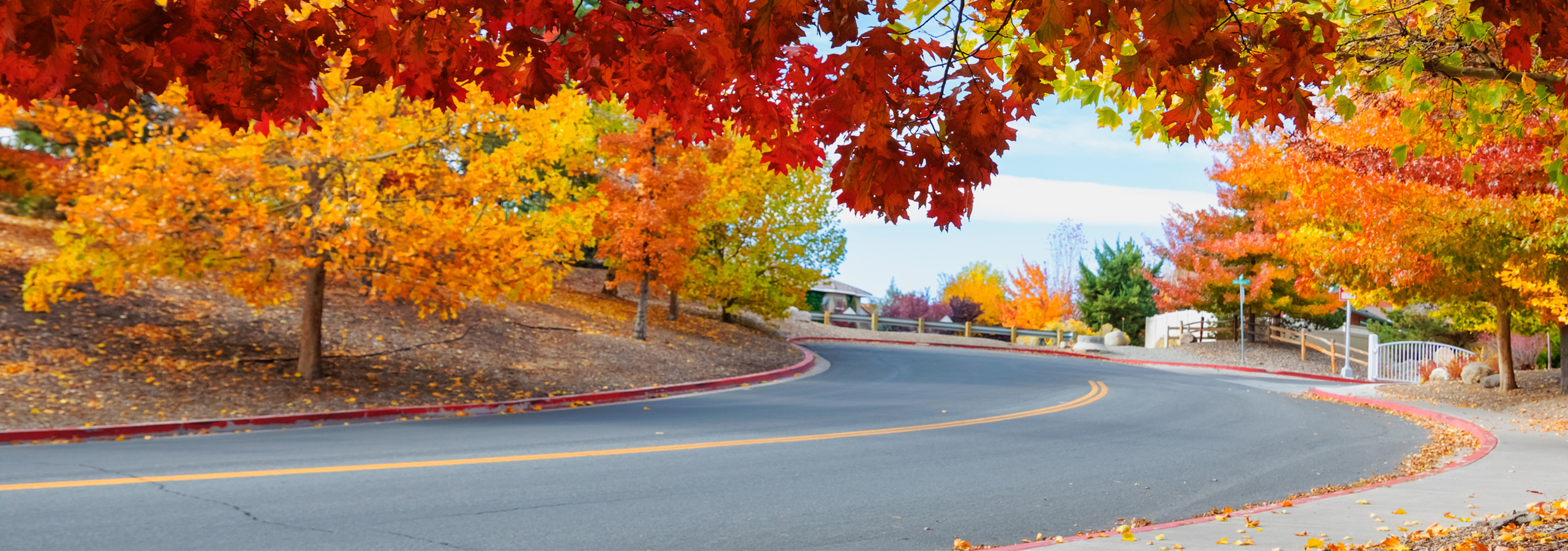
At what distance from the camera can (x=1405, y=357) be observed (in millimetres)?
24922

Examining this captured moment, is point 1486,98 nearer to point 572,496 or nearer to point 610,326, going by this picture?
point 572,496

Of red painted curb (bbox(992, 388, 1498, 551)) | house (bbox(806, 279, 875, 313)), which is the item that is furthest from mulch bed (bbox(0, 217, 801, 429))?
house (bbox(806, 279, 875, 313))

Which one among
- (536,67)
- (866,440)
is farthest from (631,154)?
(536,67)

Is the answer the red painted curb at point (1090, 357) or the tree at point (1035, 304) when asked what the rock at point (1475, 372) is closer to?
the red painted curb at point (1090, 357)

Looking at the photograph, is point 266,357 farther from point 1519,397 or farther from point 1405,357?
point 1405,357

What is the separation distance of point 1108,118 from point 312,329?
11.4 metres

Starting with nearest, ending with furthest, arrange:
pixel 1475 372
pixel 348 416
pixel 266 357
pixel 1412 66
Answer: pixel 1412 66
pixel 348 416
pixel 266 357
pixel 1475 372

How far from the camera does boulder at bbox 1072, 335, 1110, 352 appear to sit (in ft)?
118

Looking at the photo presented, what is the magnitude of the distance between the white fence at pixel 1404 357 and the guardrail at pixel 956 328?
1517 centimetres

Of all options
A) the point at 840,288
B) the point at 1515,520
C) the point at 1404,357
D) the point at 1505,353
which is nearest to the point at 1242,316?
the point at 1404,357

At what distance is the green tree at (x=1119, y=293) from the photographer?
43.3 m

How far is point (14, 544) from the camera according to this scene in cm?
522

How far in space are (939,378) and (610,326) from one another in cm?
836

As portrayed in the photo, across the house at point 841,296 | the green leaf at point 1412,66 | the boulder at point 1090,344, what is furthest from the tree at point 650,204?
the house at point 841,296
